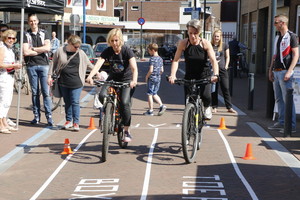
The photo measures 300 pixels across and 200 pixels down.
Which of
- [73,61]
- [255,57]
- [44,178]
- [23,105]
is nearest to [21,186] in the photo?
[44,178]

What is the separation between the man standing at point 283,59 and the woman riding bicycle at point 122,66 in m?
3.00

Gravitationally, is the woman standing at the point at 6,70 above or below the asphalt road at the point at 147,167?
above

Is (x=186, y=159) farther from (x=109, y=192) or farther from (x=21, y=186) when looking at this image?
(x=21, y=186)

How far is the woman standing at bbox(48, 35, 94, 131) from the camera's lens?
32.5ft

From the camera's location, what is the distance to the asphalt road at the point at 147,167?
6.01 m

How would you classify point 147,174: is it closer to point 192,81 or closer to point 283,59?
point 192,81

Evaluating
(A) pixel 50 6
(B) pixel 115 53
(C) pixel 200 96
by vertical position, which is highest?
(A) pixel 50 6

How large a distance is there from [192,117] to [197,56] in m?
0.92

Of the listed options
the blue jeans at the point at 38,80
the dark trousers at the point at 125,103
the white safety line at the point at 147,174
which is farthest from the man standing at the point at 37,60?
the dark trousers at the point at 125,103

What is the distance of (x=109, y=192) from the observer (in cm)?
600

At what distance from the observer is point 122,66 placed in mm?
8008

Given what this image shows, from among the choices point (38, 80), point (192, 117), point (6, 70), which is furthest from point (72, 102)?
point (192, 117)

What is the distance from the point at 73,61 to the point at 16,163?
2975mm

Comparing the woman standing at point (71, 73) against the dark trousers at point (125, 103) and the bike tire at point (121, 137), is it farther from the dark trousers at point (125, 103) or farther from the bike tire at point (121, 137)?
the dark trousers at point (125, 103)
